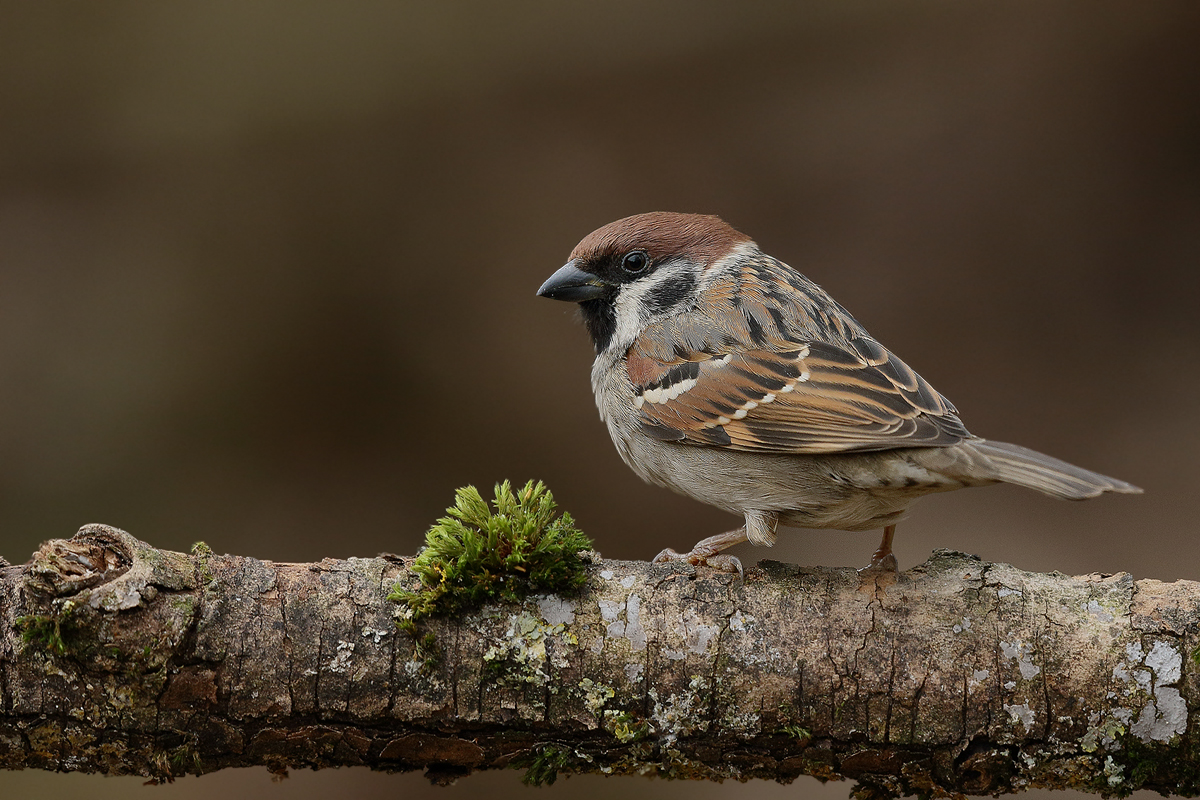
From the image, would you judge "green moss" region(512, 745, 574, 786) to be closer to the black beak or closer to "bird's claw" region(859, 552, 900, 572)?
"bird's claw" region(859, 552, 900, 572)

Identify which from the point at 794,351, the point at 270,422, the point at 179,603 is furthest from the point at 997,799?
the point at 270,422

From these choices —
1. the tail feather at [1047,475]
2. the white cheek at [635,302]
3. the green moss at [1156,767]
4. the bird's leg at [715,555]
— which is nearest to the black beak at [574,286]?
the white cheek at [635,302]

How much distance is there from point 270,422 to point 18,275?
6.76 feet

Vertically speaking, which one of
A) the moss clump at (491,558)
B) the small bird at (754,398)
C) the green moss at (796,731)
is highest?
the small bird at (754,398)

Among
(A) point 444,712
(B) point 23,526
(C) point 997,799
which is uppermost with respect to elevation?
(B) point 23,526

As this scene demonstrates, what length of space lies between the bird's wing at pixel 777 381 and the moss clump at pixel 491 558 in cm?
92

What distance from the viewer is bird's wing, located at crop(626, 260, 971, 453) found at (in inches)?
135

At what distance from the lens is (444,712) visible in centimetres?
289

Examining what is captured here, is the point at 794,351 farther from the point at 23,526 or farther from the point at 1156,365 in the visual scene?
the point at 23,526

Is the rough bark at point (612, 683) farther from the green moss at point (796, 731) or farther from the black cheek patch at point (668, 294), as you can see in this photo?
the black cheek patch at point (668, 294)

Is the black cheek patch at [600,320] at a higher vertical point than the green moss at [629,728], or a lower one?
higher

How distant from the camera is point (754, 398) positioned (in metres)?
3.74

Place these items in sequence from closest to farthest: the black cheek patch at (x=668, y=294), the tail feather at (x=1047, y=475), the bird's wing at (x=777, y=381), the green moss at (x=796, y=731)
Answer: the tail feather at (x=1047, y=475), the green moss at (x=796, y=731), the bird's wing at (x=777, y=381), the black cheek patch at (x=668, y=294)

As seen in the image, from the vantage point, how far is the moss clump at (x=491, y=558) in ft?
9.78
